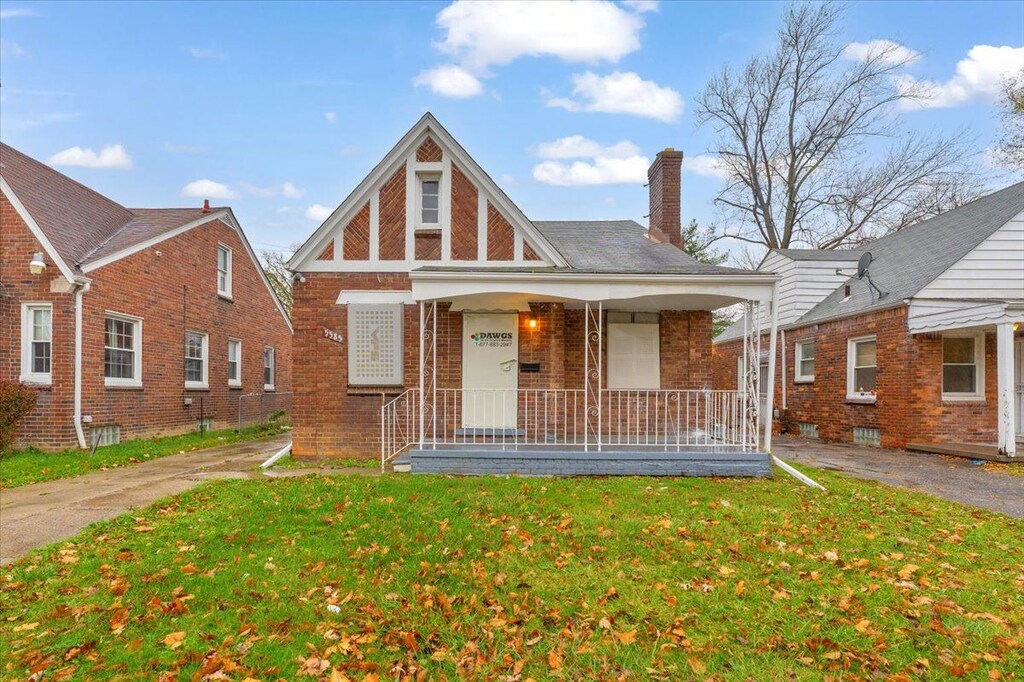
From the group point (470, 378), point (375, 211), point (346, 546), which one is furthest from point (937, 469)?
point (375, 211)

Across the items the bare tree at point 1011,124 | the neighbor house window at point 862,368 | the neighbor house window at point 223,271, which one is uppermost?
the bare tree at point 1011,124

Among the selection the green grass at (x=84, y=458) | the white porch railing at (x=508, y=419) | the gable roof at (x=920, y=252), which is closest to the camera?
the green grass at (x=84, y=458)

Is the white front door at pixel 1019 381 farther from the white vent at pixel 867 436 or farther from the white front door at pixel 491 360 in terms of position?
the white front door at pixel 491 360

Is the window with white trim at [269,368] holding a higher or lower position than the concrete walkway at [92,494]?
higher

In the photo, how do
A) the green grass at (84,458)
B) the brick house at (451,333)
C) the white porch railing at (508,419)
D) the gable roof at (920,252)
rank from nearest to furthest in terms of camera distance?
1. the green grass at (84,458)
2. the white porch railing at (508,419)
3. the brick house at (451,333)
4. the gable roof at (920,252)

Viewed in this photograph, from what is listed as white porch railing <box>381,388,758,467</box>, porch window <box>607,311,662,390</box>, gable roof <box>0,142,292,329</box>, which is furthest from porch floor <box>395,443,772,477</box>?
gable roof <box>0,142,292,329</box>

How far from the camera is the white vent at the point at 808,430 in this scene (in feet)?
49.1

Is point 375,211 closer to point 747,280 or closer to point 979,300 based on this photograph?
point 747,280

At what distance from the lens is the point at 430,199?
34.0ft

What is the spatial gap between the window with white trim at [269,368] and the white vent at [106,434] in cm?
692

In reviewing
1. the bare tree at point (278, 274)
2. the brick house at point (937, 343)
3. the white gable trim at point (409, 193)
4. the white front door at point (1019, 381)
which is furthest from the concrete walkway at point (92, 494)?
the bare tree at point (278, 274)

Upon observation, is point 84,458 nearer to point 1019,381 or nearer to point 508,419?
point 508,419

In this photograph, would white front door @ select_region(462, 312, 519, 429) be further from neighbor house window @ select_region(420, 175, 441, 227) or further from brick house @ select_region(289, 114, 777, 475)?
neighbor house window @ select_region(420, 175, 441, 227)

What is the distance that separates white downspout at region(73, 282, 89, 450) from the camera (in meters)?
10.5
